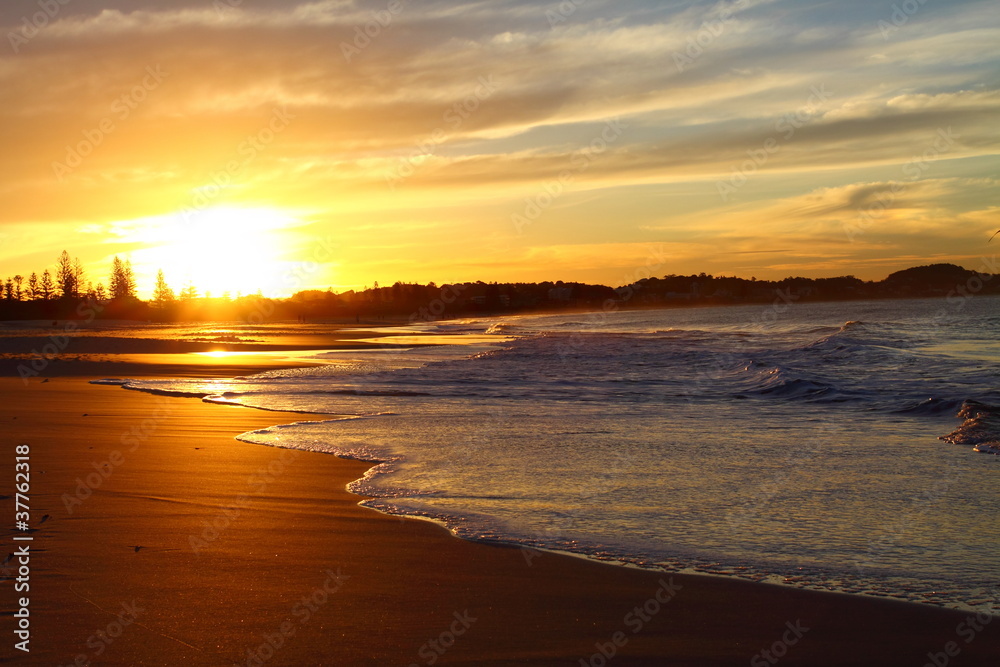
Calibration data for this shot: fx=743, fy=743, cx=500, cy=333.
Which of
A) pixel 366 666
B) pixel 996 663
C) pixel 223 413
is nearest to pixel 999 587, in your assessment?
pixel 996 663

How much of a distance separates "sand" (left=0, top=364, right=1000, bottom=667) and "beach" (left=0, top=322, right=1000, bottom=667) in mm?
12

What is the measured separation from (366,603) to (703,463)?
4.72 meters

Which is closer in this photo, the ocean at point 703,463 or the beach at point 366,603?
the beach at point 366,603

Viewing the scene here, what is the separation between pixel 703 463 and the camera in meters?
7.78

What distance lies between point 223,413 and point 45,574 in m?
8.03

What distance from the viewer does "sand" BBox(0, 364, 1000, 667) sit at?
3.48 m

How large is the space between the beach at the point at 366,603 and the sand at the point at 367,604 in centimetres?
1

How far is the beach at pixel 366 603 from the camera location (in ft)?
11.4
